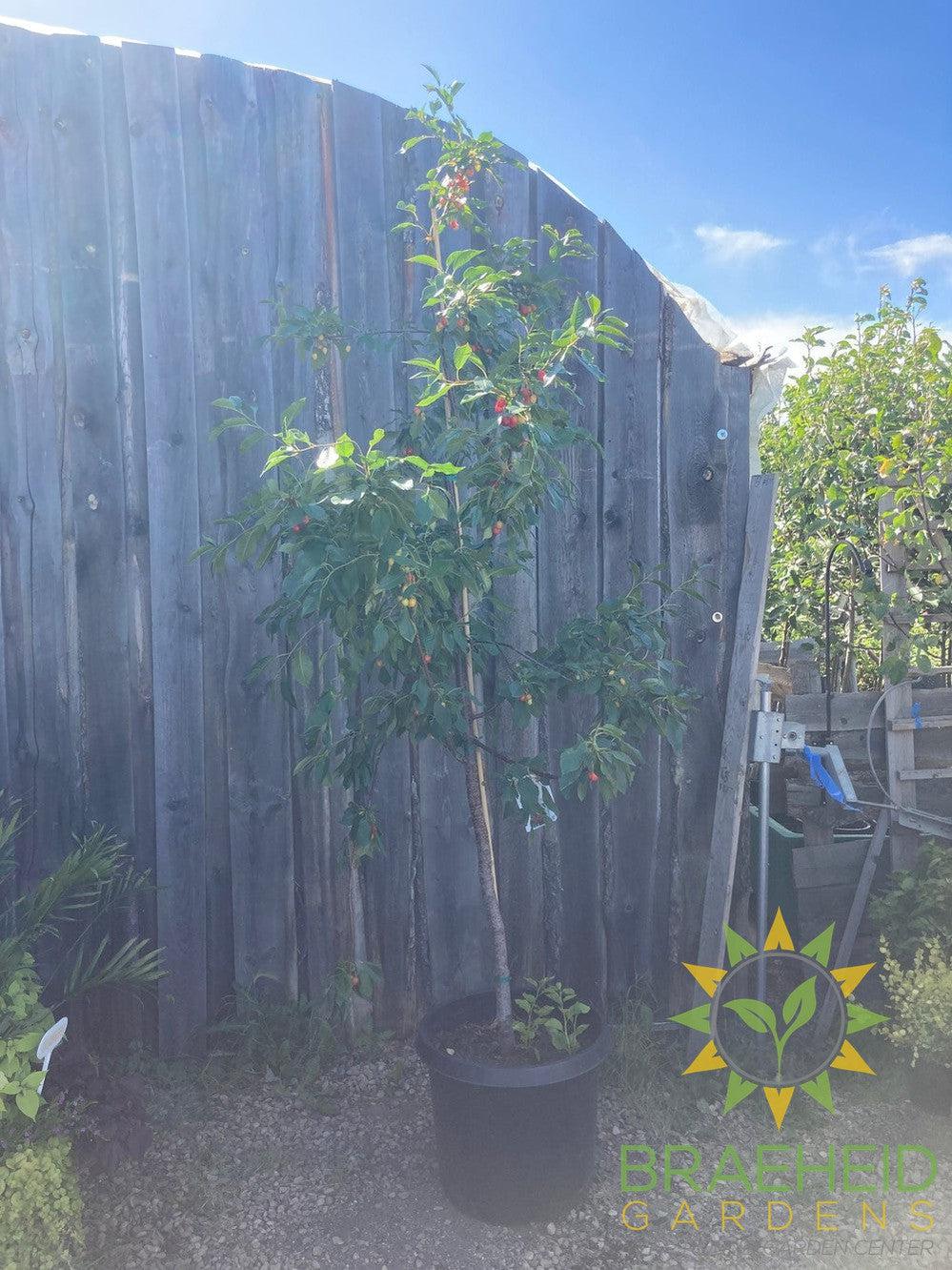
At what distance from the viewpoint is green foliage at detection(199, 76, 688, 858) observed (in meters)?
1.69

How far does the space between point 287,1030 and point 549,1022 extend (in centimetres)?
88

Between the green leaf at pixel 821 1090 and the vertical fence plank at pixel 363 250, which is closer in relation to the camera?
the green leaf at pixel 821 1090

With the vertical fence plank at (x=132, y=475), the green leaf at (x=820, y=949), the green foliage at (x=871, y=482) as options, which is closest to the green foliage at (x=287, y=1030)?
the vertical fence plank at (x=132, y=475)

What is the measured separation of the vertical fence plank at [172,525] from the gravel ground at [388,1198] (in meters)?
0.35

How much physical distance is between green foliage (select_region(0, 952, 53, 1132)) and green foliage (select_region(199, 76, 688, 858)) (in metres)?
0.71

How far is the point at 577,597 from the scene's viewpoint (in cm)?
283

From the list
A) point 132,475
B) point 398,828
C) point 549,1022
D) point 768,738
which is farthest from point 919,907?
point 132,475

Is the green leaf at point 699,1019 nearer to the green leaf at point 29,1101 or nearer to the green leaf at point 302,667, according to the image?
the green leaf at point 302,667

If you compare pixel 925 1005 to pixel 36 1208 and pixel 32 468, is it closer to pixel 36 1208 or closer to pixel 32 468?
pixel 36 1208

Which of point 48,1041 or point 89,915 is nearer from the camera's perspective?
point 48,1041

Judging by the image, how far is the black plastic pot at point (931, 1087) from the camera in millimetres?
2537

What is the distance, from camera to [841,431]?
3.54 m

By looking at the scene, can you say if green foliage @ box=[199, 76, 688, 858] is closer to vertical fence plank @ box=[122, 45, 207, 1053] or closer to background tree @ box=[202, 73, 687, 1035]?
background tree @ box=[202, 73, 687, 1035]

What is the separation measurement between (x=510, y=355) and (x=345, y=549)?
0.53 metres
